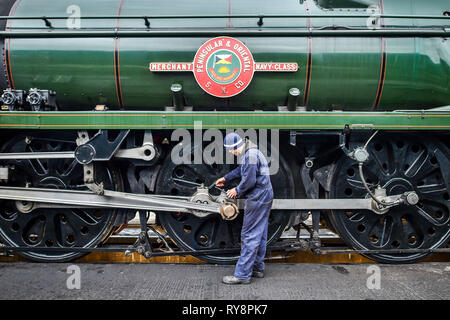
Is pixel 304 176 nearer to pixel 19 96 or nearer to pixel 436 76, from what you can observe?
pixel 436 76

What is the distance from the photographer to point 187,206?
2809 millimetres

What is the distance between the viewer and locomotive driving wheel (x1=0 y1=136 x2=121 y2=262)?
3037 mm

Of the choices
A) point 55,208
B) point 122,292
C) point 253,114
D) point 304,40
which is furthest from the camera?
point 55,208

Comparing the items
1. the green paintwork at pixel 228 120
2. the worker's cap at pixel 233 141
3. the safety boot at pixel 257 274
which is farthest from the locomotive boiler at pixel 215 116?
the safety boot at pixel 257 274

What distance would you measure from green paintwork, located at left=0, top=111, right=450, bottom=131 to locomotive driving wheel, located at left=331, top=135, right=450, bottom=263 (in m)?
0.35

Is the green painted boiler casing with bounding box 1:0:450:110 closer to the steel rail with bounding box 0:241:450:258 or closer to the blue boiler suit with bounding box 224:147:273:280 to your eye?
the blue boiler suit with bounding box 224:147:273:280

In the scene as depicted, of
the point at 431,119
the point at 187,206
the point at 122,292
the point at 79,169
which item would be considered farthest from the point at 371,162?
the point at 79,169

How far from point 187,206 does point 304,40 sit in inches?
79.6

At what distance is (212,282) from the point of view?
263 centimetres

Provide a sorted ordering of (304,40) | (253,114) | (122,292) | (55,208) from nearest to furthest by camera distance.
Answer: (122,292)
(253,114)
(304,40)
(55,208)

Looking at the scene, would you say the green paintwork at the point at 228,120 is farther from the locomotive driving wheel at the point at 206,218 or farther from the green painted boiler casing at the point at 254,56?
the locomotive driving wheel at the point at 206,218

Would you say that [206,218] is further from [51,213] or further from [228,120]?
[51,213]

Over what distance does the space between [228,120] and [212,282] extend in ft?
4.94

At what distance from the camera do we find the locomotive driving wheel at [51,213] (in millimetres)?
3037
